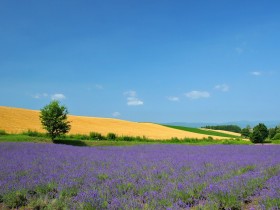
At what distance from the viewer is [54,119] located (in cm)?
2566

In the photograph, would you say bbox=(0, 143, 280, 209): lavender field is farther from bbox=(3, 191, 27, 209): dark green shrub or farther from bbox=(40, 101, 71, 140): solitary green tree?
bbox=(40, 101, 71, 140): solitary green tree

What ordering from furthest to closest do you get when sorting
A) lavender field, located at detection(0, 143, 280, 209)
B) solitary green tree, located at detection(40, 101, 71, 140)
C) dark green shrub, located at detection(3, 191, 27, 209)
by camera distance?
1. solitary green tree, located at detection(40, 101, 71, 140)
2. dark green shrub, located at detection(3, 191, 27, 209)
3. lavender field, located at detection(0, 143, 280, 209)

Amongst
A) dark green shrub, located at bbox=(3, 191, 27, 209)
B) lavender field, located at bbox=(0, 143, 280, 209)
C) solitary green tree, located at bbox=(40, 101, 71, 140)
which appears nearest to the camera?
lavender field, located at bbox=(0, 143, 280, 209)

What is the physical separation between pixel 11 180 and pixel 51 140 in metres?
18.6

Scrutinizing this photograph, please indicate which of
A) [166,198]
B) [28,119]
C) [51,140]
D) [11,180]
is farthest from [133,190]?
[28,119]

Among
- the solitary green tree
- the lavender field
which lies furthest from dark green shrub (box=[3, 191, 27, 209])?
the solitary green tree

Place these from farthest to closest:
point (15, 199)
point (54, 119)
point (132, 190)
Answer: point (54, 119), point (132, 190), point (15, 199)

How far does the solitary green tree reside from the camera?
25.6 metres

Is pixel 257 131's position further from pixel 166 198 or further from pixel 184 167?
Result: pixel 166 198

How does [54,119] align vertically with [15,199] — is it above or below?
above

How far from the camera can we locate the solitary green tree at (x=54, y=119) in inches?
1007

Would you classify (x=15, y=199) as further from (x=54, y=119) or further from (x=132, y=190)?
(x=54, y=119)

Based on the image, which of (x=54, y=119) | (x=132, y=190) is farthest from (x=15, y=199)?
(x=54, y=119)

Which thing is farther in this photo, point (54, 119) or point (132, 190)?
point (54, 119)
